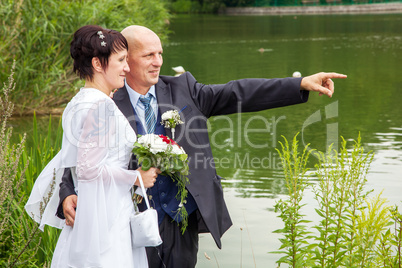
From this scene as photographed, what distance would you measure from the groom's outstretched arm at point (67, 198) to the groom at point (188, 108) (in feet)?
1.49

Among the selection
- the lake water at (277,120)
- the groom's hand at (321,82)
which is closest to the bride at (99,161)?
the groom's hand at (321,82)

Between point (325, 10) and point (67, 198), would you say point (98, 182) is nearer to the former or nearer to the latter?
point (67, 198)

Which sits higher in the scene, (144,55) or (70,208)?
(144,55)

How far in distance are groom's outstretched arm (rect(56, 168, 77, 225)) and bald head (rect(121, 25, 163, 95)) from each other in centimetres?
67

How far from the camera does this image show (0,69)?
9570 millimetres

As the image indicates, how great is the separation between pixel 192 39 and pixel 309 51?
7224 millimetres

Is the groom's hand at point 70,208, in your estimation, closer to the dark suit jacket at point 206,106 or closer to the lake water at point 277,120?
the dark suit jacket at point 206,106

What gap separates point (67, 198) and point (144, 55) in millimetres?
886

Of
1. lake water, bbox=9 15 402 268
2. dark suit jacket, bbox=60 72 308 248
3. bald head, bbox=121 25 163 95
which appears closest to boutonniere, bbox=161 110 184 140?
dark suit jacket, bbox=60 72 308 248

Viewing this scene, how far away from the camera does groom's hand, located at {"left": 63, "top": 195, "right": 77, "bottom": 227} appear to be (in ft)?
9.86

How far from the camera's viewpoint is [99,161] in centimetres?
287

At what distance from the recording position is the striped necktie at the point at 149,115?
3.50m

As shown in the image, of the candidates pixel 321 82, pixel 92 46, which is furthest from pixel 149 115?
pixel 321 82

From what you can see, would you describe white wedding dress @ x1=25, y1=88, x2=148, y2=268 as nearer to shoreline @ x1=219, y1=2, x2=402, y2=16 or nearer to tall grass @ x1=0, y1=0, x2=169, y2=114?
tall grass @ x1=0, y1=0, x2=169, y2=114
